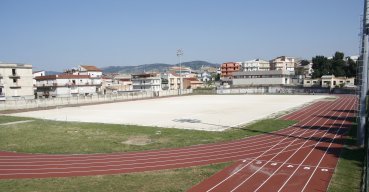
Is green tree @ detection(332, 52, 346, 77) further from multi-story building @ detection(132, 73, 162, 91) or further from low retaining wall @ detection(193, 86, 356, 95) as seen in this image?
multi-story building @ detection(132, 73, 162, 91)

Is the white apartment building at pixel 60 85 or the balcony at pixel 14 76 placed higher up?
the balcony at pixel 14 76

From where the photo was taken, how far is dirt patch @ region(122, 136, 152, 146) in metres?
19.7

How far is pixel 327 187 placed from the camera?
11586 mm

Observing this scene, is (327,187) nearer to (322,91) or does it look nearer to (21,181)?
(21,181)

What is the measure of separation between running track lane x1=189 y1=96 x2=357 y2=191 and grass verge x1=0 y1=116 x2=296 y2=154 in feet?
14.4

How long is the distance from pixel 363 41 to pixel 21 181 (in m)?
18.8

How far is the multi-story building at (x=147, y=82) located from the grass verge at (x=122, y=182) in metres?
70.8

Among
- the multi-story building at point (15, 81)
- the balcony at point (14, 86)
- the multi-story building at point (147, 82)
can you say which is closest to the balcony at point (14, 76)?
the multi-story building at point (15, 81)

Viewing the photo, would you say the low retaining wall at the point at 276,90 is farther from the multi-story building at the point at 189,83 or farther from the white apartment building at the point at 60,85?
the white apartment building at the point at 60,85

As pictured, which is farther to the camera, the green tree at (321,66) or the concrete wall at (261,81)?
the green tree at (321,66)

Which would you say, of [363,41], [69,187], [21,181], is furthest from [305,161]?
[21,181]

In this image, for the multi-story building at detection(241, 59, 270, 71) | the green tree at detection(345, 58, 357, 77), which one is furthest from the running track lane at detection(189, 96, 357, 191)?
the multi-story building at detection(241, 59, 270, 71)

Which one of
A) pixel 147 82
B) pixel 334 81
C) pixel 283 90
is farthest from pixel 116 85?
pixel 334 81

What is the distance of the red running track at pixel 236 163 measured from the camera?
40.4 feet
